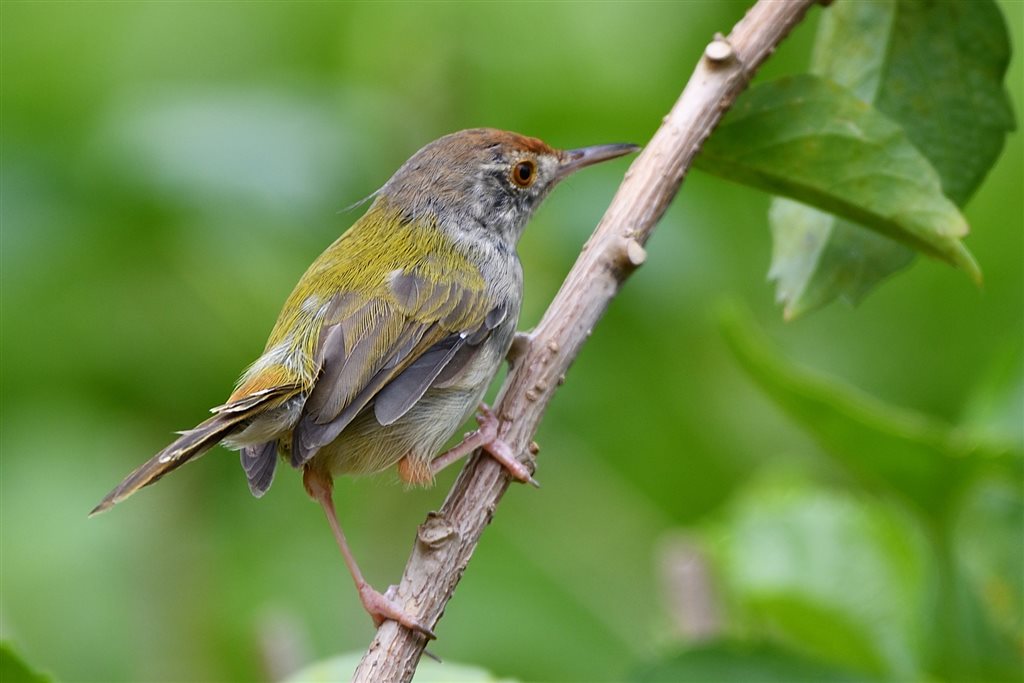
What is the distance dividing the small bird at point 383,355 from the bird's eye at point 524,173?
18cm

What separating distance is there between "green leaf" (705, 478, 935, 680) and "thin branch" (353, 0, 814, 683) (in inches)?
37.0

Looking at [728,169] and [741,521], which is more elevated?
[728,169]

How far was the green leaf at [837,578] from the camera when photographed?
3447 millimetres

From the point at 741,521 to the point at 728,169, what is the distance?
3.82 feet

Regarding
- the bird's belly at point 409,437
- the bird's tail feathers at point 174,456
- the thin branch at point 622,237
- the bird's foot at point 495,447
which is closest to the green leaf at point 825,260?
the thin branch at point 622,237

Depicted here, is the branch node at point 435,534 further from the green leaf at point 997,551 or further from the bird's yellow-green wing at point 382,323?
the green leaf at point 997,551

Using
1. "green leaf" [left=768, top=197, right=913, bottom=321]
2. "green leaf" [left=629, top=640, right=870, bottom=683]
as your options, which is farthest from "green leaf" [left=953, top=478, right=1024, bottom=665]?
"green leaf" [left=768, top=197, right=913, bottom=321]

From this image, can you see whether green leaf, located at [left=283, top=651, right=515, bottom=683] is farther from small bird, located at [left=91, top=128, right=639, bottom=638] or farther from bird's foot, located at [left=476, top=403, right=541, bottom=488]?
bird's foot, located at [left=476, top=403, right=541, bottom=488]

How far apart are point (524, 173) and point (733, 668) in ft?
5.52

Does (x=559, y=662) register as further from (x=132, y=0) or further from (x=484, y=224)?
(x=132, y=0)

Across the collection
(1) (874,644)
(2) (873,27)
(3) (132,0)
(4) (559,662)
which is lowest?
(4) (559,662)

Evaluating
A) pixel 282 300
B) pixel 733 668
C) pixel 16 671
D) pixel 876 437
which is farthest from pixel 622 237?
pixel 282 300

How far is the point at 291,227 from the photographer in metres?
4.60

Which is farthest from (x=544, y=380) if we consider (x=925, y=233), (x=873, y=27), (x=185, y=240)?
(x=185, y=240)
